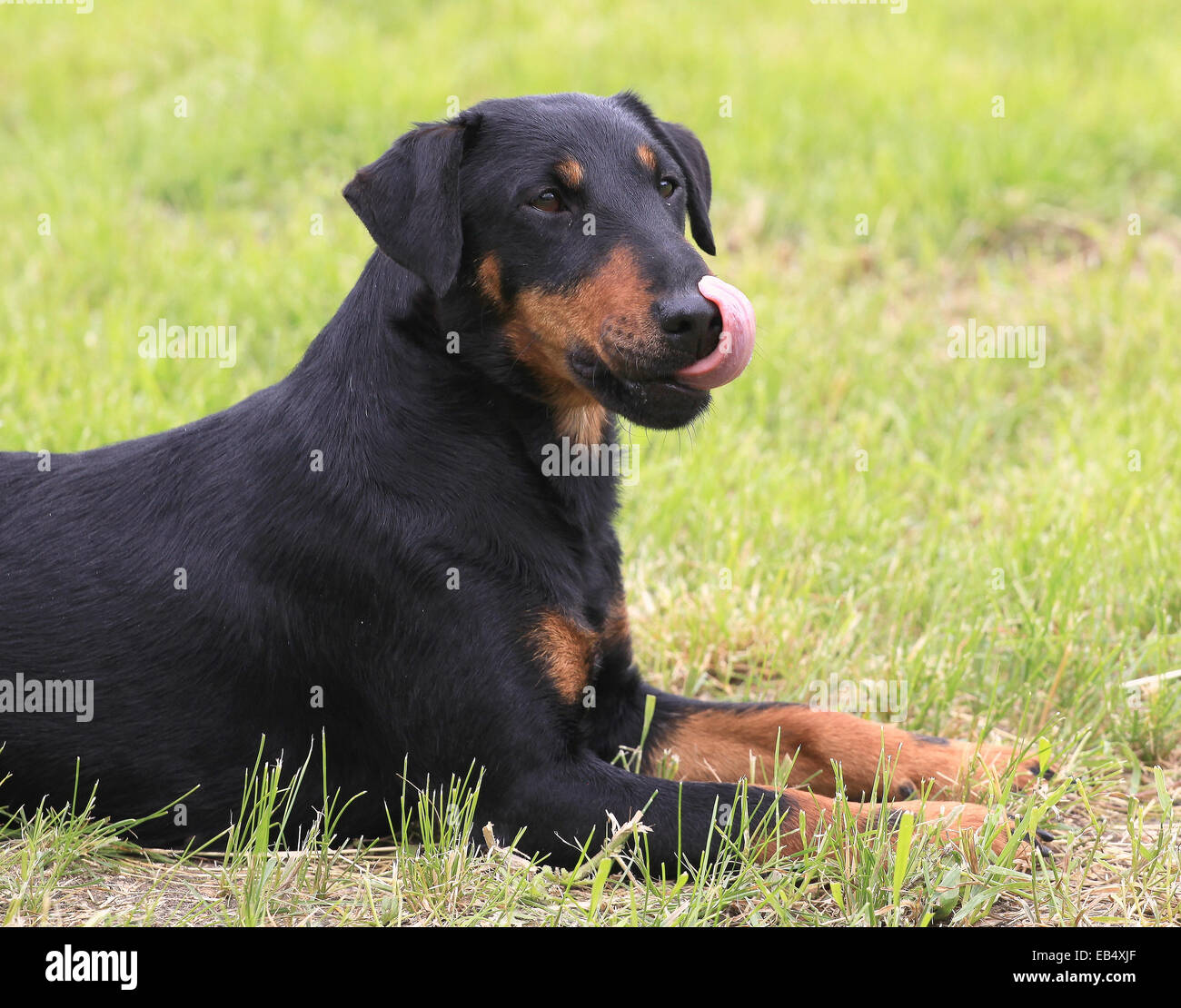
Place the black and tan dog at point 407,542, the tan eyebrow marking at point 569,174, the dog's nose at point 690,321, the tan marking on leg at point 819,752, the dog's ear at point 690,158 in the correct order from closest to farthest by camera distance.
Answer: the dog's nose at point 690,321 → the black and tan dog at point 407,542 → the tan eyebrow marking at point 569,174 → the tan marking on leg at point 819,752 → the dog's ear at point 690,158

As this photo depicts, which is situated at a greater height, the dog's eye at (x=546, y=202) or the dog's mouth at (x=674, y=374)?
the dog's eye at (x=546, y=202)

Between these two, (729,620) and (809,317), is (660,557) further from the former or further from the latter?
(809,317)

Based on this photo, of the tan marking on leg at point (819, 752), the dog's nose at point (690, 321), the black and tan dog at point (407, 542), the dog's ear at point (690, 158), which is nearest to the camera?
the dog's nose at point (690, 321)

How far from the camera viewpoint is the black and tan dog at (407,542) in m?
3.13

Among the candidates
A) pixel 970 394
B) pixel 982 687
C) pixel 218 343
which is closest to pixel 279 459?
pixel 982 687

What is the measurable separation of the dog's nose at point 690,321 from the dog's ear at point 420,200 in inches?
20.5

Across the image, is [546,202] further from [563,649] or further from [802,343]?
[802,343]

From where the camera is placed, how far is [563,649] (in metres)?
3.22

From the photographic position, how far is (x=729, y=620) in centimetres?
436

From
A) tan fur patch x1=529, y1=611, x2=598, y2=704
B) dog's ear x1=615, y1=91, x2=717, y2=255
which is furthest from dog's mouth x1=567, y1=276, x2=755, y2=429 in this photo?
dog's ear x1=615, y1=91, x2=717, y2=255

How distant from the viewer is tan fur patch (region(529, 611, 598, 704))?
10.4ft

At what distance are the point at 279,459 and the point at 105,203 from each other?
188 inches

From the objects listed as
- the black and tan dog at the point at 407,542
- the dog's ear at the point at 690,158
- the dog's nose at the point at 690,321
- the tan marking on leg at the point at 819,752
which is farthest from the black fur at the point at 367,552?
the tan marking on leg at the point at 819,752

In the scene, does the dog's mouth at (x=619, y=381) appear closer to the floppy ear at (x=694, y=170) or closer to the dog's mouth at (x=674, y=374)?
the dog's mouth at (x=674, y=374)
